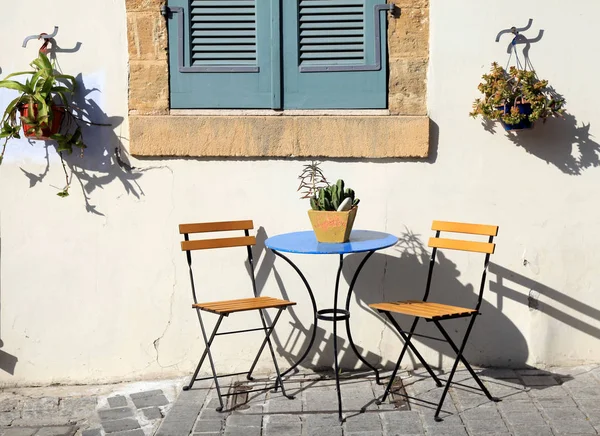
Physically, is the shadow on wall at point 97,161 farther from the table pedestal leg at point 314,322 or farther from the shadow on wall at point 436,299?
the table pedestal leg at point 314,322

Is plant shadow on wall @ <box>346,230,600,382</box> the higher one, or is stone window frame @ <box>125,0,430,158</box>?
stone window frame @ <box>125,0,430,158</box>

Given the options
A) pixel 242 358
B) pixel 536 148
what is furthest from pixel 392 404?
pixel 536 148

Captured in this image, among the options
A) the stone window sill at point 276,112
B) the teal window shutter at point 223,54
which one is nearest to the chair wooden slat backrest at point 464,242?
the stone window sill at point 276,112

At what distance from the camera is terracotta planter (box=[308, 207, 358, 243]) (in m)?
4.84

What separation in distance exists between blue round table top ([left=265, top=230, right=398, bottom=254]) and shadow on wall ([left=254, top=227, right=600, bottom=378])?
0.28m

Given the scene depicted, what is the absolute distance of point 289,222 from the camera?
5438mm

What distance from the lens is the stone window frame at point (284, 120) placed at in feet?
17.5

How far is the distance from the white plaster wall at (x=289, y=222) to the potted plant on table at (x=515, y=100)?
0.15m

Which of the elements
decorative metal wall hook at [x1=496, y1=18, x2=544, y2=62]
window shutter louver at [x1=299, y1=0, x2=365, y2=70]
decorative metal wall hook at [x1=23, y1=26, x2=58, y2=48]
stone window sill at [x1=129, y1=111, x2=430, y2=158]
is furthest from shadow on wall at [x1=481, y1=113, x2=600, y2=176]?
decorative metal wall hook at [x1=23, y1=26, x2=58, y2=48]

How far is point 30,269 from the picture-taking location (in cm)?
549

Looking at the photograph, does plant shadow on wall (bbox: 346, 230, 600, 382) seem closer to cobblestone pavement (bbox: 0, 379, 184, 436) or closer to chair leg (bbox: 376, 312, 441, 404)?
chair leg (bbox: 376, 312, 441, 404)

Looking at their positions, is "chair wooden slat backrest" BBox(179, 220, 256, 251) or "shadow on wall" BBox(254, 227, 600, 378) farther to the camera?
"shadow on wall" BBox(254, 227, 600, 378)

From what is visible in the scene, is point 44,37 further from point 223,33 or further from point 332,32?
point 332,32

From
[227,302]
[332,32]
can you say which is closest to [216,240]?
[227,302]
